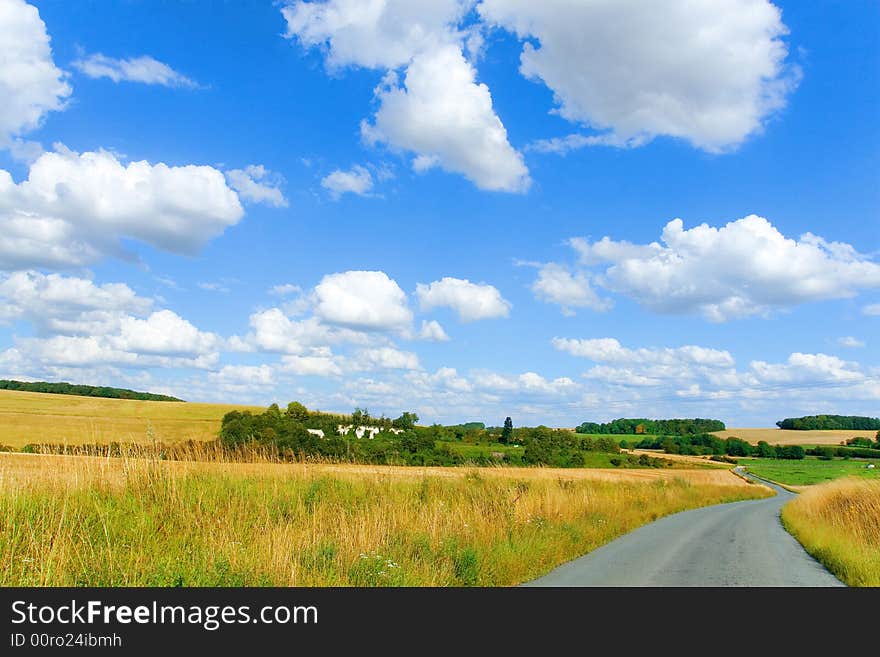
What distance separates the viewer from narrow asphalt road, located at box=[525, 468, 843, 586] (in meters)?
10.8

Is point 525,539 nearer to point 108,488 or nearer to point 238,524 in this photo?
point 238,524

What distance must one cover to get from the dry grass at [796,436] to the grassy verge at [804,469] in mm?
12101

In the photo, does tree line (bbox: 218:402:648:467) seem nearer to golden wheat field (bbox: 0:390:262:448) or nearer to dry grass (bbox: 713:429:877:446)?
golden wheat field (bbox: 0:390:262:448)

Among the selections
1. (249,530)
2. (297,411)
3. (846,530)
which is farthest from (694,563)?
(297,411)

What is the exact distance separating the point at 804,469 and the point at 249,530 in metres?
128

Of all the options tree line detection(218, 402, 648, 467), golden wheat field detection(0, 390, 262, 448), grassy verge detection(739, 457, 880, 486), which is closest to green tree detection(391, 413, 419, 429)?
tree line detection(218, 402, 648, 467)

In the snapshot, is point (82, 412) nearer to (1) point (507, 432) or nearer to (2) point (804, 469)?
(1) point (507, 432)

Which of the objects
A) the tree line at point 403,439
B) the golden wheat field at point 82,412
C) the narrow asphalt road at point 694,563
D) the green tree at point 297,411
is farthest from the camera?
the green tree at point 297,411

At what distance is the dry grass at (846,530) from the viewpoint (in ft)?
40.6

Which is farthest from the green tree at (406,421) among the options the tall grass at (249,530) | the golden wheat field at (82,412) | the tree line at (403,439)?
the tall grass at (249,530)

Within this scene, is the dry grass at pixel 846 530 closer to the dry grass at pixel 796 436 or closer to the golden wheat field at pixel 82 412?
the golden wheat field at pixel 82 412
